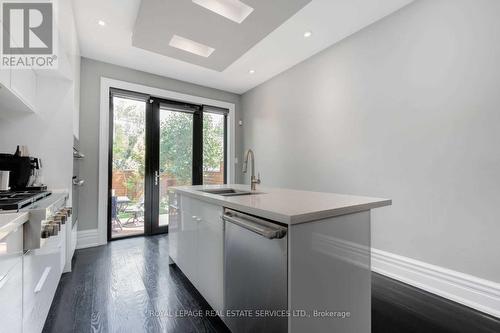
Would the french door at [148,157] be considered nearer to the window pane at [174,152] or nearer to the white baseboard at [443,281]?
the window pane at [174,152]

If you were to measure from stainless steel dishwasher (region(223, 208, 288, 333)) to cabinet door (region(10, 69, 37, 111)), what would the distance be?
5.52ft

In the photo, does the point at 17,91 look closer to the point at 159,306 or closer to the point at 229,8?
the point at 229,8

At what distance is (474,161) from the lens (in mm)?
1744

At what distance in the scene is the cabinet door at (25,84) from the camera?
4.89 feet

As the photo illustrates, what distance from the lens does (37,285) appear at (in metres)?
1.16

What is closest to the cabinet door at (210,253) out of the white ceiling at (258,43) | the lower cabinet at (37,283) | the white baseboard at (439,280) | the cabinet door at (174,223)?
the cabinet door at (174,223)

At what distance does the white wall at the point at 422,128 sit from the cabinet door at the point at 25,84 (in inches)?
117

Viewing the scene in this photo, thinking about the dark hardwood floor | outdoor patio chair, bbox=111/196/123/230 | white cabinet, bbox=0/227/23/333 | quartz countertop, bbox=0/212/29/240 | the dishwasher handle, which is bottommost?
the dark hardwood floor

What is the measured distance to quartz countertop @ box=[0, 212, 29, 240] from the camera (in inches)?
30.9

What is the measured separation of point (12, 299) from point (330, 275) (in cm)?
134

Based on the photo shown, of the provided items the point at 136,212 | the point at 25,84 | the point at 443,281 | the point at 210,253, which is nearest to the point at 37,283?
the point at 210,253

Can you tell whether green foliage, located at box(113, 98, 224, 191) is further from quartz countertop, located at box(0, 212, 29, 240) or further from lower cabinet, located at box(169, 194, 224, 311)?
quartz countertop, located at box(0, 212, 29, 240)

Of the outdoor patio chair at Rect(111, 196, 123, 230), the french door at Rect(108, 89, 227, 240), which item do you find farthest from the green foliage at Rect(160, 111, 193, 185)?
the outdoor patio chair at Rect(111, 196, 123, 230)

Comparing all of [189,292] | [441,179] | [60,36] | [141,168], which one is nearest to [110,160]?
[141,168]
